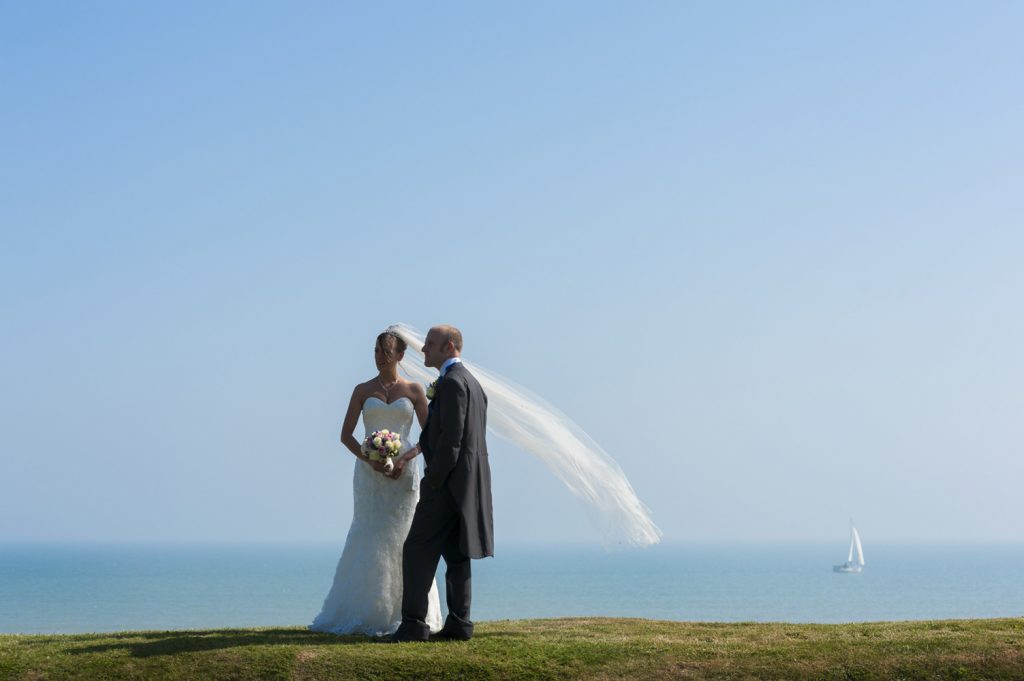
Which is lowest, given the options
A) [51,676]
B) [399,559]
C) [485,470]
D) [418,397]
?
[51,676]

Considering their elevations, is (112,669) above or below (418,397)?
below

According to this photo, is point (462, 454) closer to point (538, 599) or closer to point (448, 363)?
point (448, 363)

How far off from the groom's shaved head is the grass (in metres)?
3.04

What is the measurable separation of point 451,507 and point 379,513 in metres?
1.54

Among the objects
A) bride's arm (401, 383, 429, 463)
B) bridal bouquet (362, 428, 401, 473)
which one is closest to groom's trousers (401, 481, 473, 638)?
bridal bouquet (362, 428, 401, 473)

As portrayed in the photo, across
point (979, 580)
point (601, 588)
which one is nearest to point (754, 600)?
point (601, 588)

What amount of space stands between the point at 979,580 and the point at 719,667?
571 ft

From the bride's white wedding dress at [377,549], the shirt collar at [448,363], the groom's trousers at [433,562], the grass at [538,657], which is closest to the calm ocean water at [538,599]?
the bride's white wedding dress at [377,549]

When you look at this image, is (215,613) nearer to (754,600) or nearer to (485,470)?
(754,600)

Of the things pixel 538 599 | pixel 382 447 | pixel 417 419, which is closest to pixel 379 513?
pixel 382 447

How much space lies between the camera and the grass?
34.0 ft

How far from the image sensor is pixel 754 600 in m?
112

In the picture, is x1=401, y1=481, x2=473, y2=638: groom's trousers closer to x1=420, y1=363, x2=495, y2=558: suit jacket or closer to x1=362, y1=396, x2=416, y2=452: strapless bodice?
x1=420, y1=363, x2=495, y2=558: suit jacket

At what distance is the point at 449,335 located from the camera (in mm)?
11516
